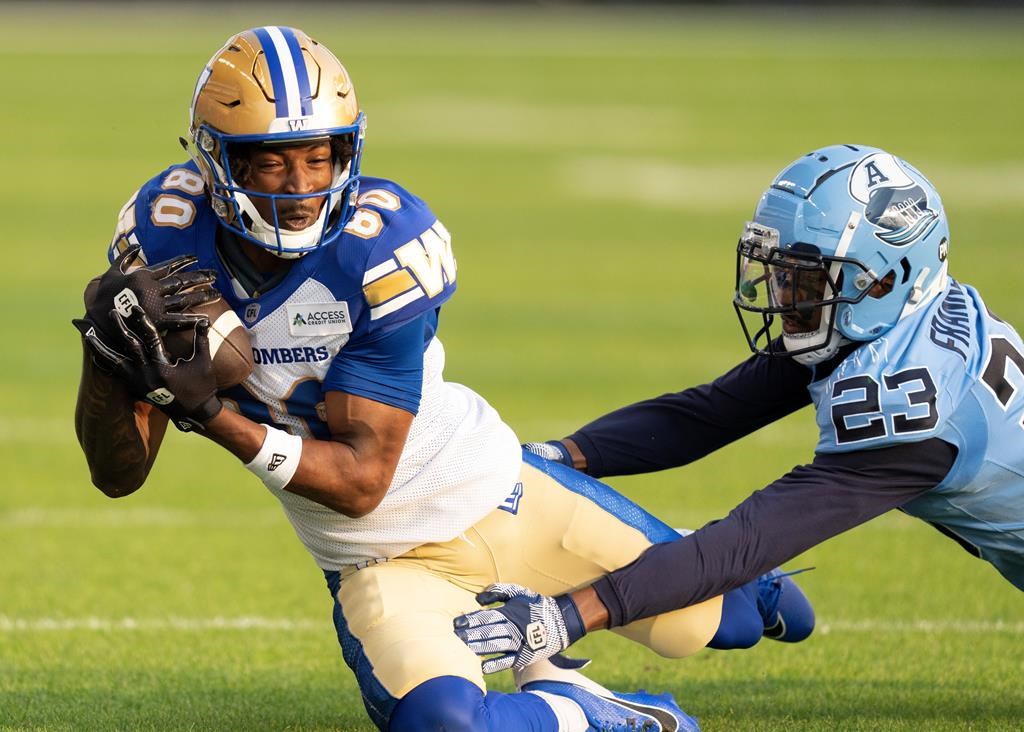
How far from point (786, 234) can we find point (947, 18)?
39.0 meters

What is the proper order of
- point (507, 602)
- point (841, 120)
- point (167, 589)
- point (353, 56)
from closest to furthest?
point (507, 602) → point (167, 589) → point (841, 120) → point (353, 56)

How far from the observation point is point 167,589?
5.98 metres

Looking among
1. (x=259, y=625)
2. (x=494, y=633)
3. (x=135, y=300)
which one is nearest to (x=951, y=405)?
(x=494, y=633)

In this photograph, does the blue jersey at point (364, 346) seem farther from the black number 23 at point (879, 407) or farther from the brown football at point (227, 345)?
the black number 23 at point (879, 407)

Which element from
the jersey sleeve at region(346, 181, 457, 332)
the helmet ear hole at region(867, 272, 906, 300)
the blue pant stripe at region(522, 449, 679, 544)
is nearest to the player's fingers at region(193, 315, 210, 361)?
the jersey sleeve at region(346, 181, 457, 332)

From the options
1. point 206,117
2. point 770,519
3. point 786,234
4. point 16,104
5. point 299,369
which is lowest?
point 16,104

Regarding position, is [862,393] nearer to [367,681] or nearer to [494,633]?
[494,633]

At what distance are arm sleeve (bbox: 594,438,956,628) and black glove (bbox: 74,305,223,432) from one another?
1048mm

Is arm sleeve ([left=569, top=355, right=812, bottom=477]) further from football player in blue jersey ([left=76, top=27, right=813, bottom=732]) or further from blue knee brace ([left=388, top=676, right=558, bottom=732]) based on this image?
blue knee brace ([left=388, top=676, right=558, bottom=732])

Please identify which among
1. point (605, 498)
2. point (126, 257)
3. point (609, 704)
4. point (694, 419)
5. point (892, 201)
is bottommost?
point (609, 704)

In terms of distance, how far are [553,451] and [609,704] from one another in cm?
82

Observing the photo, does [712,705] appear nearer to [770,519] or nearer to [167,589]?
[770,519]

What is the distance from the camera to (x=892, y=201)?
13.2ft

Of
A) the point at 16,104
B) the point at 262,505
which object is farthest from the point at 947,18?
the point at 262,505
